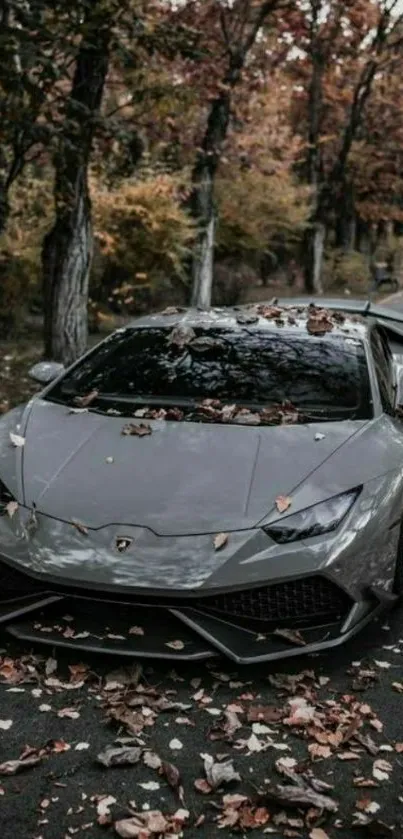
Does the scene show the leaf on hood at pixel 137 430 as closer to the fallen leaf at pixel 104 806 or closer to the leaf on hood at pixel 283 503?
the leaf on hood at pixel 283 503

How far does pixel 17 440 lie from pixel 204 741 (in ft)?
5.92

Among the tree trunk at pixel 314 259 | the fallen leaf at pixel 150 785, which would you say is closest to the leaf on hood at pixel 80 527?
the fallen leaf at pixel 150 785

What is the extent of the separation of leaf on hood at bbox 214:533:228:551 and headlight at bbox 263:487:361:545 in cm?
17

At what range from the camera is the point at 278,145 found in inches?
775

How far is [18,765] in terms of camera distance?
2863mm

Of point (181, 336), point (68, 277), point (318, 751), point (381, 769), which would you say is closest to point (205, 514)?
point (318, 751)

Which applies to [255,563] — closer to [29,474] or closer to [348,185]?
[29,474]

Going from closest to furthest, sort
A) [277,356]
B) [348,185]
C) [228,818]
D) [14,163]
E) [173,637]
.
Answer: [228,818] < [173,637] < [277,356] < [14,163] < [348,185]

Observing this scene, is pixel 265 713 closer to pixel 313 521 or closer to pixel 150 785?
pixel 150 785

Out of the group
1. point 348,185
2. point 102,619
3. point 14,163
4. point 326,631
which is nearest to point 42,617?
point 102,619

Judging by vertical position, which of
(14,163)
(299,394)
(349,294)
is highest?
(14,163)

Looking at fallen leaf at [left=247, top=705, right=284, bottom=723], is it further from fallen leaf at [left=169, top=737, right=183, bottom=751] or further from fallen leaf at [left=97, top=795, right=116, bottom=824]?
fallen leaf at [left=97, top=795, right=116, bottom=824]

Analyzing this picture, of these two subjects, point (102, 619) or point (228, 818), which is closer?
point (228, 818)

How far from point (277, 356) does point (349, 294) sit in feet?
71.1
